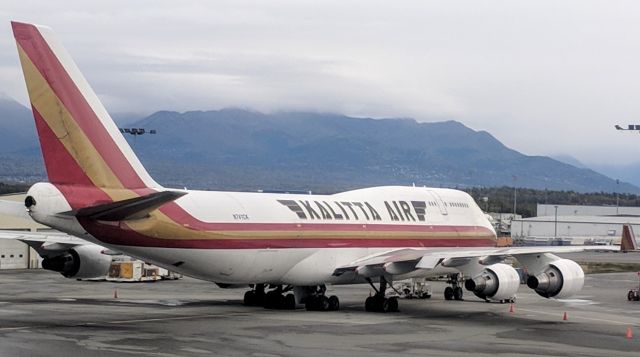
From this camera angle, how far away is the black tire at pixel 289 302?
39.5 m

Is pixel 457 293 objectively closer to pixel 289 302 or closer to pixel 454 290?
pixel 454 290

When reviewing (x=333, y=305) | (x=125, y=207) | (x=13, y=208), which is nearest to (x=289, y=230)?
(x=333, y=305)

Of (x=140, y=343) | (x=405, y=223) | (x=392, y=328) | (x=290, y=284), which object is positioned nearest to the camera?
(x=140, y=343)

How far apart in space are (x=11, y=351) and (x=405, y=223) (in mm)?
21966

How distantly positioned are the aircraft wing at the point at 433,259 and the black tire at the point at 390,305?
→ 147cm

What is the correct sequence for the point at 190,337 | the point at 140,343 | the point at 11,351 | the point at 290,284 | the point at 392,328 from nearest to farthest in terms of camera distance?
the point at 11,351
the point at 140,343
the point at 190,337
the point at 392,328
the point at 290,284

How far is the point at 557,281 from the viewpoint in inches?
1452

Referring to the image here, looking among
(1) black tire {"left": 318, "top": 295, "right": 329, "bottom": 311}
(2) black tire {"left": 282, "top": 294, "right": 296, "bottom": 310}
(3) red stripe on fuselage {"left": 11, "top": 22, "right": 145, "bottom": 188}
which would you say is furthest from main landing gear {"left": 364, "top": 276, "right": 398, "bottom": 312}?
(3) red stripe on fuselage {"left": 11, "top": 22, "right": 145, "bottom": 188}

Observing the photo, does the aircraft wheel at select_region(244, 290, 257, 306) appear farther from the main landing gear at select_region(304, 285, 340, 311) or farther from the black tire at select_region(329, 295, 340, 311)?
the black tire at select_region(329, 295, 340, 311)

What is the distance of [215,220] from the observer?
3441 cm

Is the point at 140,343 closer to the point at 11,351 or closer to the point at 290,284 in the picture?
the point at 11,351

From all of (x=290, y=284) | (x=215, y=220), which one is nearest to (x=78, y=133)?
(x=215, y=220)

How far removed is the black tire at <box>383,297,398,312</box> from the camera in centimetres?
3947

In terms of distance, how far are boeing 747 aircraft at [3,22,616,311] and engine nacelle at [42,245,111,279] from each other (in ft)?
0.19
